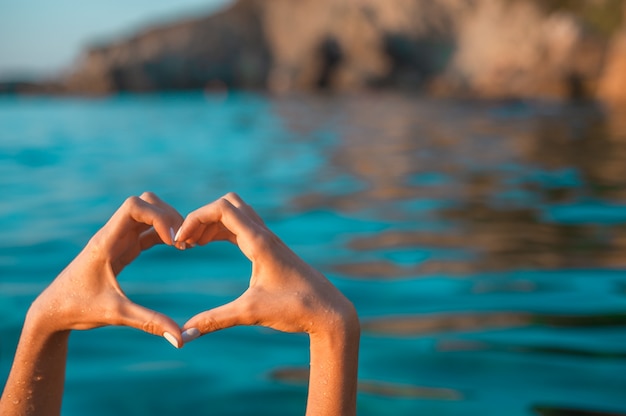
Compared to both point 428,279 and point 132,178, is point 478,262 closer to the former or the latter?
point 428,279

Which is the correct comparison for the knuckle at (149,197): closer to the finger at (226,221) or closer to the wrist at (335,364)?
the finger at (226,221)

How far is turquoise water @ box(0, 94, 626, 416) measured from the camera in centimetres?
258

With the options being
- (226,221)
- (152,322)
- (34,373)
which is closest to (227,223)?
(226,221)

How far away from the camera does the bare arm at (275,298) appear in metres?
1.30

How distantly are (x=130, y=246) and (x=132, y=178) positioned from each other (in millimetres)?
7852

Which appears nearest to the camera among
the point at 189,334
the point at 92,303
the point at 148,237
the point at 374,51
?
the point at 189,334

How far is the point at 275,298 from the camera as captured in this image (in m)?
1.32

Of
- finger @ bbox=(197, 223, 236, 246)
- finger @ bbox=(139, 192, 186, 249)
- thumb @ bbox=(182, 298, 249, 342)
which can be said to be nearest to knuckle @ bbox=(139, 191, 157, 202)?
finger @ bbox=(139, 192, 186, 249)

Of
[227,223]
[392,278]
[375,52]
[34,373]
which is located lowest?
[34,373]

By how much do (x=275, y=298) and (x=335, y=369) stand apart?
227 millimetres

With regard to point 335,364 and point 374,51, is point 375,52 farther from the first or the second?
point 335,364

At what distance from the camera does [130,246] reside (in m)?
1.45

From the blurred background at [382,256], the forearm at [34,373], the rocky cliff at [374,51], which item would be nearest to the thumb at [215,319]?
the forearm at [34,373]

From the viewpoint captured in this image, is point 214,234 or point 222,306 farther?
point 214,234
